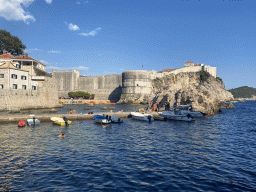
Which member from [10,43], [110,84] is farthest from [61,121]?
[110,84]

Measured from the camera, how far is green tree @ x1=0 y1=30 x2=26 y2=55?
90.2 m

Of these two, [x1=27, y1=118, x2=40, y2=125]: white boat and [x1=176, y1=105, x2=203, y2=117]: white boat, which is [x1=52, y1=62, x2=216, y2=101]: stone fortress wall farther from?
[x1=27, y1=118, x2=40, y2=125]: white boat

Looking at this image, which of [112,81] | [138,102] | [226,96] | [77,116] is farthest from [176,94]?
[226,96]

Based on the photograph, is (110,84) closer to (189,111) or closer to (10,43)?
(10,43)

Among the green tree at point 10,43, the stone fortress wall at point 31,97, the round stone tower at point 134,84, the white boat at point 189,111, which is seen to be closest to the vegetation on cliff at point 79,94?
the round stone tower at point 134,84

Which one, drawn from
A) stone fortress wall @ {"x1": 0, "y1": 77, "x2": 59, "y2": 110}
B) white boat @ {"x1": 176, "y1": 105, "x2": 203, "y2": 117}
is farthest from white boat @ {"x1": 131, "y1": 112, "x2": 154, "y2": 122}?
stone fortress wall @ {"x1": 0, "y1": 77, "x2": 59, "y2": 110}

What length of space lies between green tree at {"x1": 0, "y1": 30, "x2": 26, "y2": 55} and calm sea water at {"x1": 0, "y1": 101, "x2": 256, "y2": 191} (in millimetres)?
87381

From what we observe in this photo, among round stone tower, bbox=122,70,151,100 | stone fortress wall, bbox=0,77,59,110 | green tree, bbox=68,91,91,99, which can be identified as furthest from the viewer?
round stone tower, bbox=122,70,151,100

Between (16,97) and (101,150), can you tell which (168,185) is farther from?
(16,97)

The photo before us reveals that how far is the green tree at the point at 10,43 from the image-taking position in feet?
296

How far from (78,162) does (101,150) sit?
366 centimetres

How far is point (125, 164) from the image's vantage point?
14.7 metres

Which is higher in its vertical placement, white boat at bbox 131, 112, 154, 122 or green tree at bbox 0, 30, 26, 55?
green tree at bbox 0, 30, 26, 55

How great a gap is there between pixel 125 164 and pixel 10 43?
102551 millimetres
